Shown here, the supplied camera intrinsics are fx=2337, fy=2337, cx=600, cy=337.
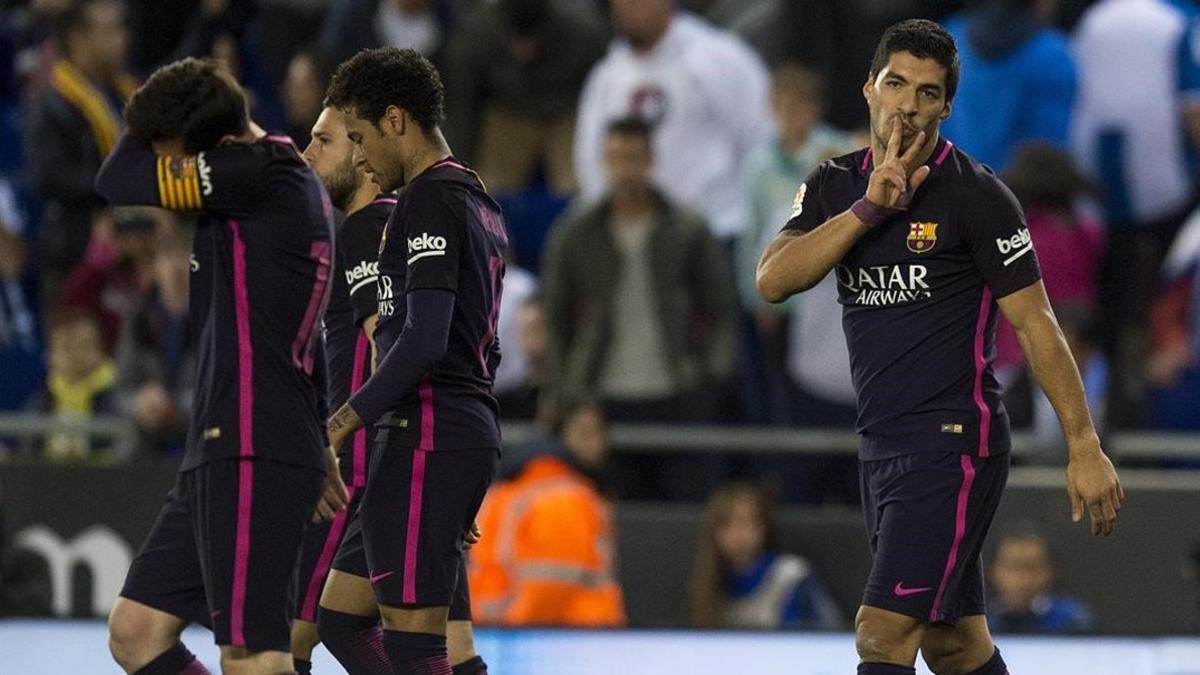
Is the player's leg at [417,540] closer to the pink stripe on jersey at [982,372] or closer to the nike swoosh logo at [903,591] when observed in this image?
the nike swoosh logo at [903,591]

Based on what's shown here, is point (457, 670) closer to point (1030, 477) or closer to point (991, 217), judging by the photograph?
point (991, 217)

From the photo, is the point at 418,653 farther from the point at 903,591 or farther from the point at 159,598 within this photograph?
the point at 903,591

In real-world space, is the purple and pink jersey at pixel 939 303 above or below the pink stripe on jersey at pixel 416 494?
above

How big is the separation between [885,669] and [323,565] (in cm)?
175

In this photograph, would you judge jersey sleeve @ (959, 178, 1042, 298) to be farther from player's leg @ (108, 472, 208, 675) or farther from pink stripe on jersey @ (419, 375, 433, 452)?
player's leg @ (108, 472, 208, 675)

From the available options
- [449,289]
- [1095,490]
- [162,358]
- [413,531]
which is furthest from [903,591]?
[162,358]

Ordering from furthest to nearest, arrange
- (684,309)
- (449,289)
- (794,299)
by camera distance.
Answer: (794,299)
(684,309)
(449,289)

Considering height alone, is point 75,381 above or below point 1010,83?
below

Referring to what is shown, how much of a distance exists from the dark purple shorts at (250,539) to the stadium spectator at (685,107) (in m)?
5.51

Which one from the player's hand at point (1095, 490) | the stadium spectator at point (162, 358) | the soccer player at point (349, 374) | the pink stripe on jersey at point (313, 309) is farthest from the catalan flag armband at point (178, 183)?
the stadium spectator at point (162, 358)

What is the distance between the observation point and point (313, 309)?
6387 millimetres

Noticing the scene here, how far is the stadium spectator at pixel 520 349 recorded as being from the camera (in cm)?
1138

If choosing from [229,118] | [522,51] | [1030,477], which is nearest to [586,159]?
[522,51]

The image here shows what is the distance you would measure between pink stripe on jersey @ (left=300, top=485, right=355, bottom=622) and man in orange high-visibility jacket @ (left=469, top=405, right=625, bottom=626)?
3451 mm
